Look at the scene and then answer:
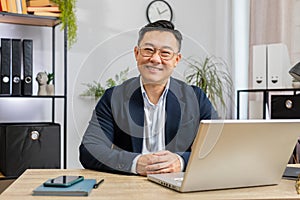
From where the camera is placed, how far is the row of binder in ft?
9.82

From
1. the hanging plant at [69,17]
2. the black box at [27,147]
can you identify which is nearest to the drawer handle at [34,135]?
the black box at [27,147]

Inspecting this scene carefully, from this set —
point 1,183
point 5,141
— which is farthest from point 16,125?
point 1,183

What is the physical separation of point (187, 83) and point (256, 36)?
231 centimetres

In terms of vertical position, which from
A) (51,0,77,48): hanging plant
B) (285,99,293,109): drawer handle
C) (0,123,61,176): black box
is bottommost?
(0,123,61,176): black box

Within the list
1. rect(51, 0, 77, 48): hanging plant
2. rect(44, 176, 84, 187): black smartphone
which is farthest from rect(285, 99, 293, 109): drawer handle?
rect(44, 176, 84, 187): black smartphone

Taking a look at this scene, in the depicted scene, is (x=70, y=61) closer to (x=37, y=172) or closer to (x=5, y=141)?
(x=5, y=141)

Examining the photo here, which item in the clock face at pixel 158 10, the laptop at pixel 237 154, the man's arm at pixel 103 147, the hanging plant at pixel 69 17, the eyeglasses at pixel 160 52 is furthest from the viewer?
the clock face at pixel 158 10

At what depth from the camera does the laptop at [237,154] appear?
1072 millimetres

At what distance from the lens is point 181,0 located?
12.9ft

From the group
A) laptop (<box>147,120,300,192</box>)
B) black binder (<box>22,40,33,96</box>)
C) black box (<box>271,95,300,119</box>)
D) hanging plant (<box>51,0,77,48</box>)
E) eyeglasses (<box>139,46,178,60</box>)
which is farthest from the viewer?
hanging plant (<box>51,0,77,48</box>)

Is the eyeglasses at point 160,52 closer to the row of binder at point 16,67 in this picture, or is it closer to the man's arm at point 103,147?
the man's arm at point 103,147

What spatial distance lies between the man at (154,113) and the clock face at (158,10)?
2.41 metres

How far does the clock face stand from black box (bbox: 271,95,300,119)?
1.30 meters

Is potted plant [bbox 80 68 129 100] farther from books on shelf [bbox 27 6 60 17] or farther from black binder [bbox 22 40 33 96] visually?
books on shelf [bbox 27 6 60 17]
